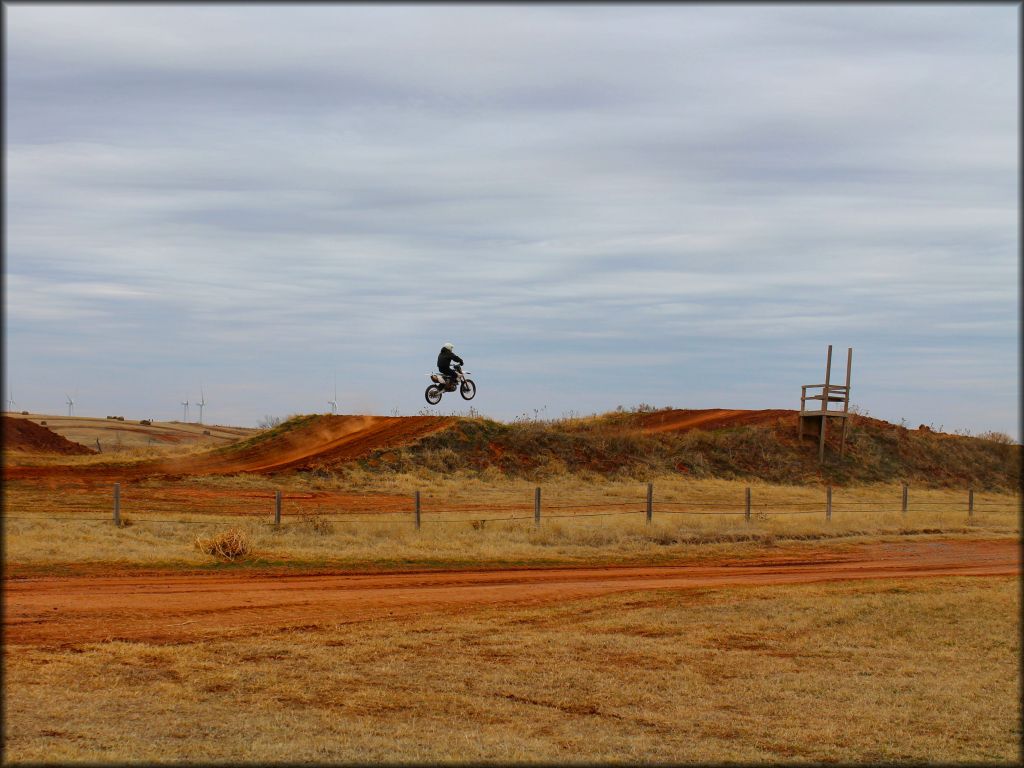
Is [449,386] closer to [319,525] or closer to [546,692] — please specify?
[319,525]

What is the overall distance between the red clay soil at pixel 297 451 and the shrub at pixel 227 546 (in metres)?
16.5

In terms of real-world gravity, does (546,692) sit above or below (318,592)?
above

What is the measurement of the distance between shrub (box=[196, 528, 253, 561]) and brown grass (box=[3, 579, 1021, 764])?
8.42 metres

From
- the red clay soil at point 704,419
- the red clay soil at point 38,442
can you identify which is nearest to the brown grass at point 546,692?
the red clay soil at point 38,442

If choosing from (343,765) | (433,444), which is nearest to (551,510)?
(433,444)

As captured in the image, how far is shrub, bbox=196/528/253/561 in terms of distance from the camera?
23125mm

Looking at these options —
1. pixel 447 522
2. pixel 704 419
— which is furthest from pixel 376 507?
pixel 704 419

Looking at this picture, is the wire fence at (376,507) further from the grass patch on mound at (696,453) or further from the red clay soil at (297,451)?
the grass patch on mound at (696,453)

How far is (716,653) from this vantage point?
14.4 m

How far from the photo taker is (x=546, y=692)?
11766mm

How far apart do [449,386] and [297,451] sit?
56.5 ft

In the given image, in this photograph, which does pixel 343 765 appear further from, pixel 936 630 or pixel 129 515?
pixel 129 515

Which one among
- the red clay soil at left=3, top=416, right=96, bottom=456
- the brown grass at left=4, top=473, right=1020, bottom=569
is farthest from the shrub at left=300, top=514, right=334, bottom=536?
the red clay soil at left=3, top=416, right=96, bottom=456

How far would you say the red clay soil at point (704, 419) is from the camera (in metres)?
57.1
